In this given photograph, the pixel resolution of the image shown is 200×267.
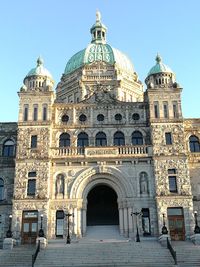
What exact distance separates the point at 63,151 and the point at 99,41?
86.0 feet

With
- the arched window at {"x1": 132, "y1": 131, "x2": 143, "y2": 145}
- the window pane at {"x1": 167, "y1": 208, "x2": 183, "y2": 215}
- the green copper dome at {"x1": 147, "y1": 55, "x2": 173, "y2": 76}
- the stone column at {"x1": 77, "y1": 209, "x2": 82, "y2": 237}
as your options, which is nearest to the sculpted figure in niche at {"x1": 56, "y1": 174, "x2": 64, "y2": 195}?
the stone column at {"x1": 77, "y1": 209, "x2": 82, "y2": 237}

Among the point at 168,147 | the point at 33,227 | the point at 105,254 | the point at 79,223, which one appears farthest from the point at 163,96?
the point at 33,227

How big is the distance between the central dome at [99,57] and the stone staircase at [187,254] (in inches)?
1191

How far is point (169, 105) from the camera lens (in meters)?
42.9

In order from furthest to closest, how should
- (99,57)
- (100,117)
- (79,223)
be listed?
1. (99,57)
2. (100,117)
3. (79,223)

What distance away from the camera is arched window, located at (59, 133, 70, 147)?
43.2 meters

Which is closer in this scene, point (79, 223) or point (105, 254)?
point (105, 254)

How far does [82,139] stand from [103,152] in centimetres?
365

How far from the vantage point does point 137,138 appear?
43344 mm

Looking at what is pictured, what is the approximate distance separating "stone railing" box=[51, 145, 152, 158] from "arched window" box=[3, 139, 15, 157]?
18.7 ft

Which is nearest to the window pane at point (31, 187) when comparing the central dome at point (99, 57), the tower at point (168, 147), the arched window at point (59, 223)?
the arched window at point (59, 223)

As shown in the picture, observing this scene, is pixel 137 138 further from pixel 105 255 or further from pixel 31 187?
pixel 105 255

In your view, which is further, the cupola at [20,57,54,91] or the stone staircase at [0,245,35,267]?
the cupola at [20,57,54,91]

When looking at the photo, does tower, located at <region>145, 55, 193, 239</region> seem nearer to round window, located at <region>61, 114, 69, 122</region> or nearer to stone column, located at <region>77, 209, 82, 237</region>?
stone column, located at <region>77, 209, 82, 237</region>
